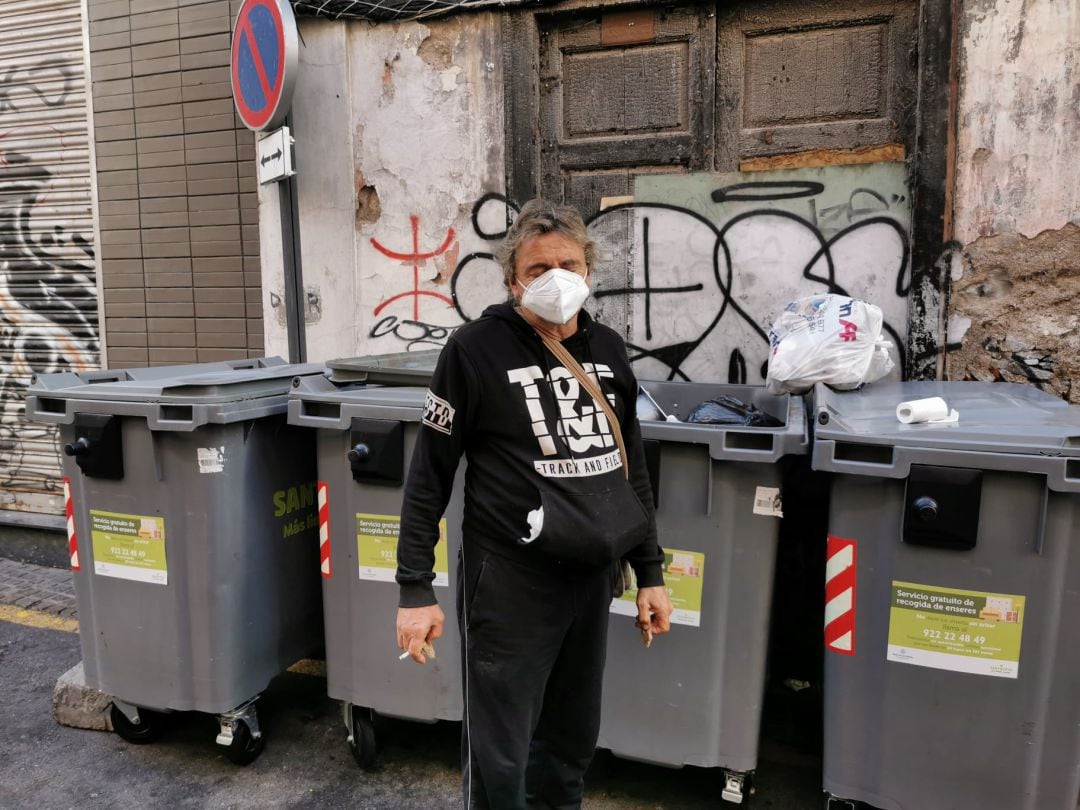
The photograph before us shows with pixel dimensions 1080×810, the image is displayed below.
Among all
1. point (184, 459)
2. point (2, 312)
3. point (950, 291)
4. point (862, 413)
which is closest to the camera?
point (862, 413)

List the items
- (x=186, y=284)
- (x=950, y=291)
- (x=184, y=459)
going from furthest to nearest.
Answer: (x=186, y=284)
(x=950, y=291)
(x=184, y=459)

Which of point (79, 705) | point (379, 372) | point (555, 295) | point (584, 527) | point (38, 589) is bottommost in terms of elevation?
point (38, 589)

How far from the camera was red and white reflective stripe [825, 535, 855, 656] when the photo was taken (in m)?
2.38

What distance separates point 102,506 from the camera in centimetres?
298

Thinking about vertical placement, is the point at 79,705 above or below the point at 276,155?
below

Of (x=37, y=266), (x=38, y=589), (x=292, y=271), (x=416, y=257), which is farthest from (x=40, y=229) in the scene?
(x=416, y=257)

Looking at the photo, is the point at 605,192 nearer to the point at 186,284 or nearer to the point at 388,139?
the point at 388,139

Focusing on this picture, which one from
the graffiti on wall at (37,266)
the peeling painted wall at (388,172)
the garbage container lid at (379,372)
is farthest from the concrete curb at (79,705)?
the graffiti on wall at (37,266)

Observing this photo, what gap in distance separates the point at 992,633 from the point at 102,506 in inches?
120

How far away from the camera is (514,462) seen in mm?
1980

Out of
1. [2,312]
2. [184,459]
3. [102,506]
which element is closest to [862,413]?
[184,459]

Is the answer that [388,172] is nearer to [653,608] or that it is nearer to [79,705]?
[79,705]

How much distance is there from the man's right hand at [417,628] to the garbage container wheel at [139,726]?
1820 mm

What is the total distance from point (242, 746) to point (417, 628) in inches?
60.8
